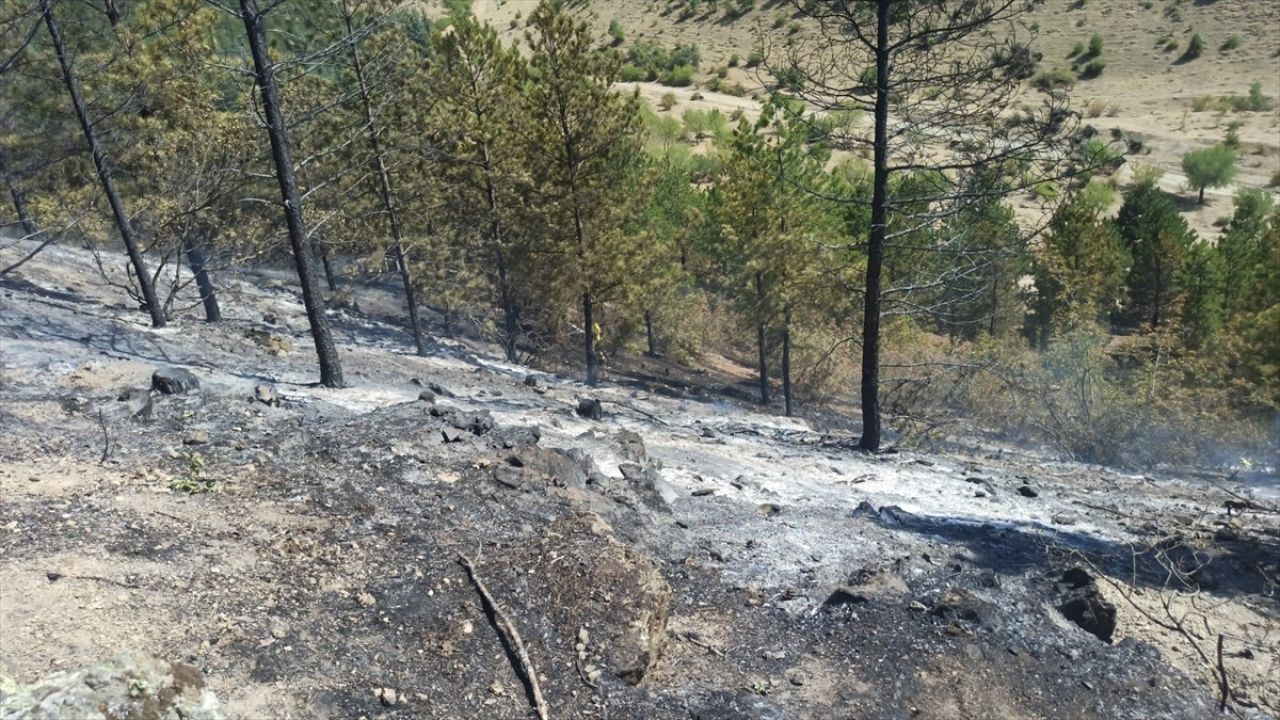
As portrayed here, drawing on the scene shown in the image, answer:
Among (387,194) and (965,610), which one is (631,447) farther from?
(387,194)

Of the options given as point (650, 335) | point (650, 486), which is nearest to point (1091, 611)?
point (650, 486)

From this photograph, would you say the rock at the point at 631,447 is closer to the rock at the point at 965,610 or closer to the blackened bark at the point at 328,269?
the rock at the point at 965,610

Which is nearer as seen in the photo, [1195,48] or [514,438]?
[514,438]

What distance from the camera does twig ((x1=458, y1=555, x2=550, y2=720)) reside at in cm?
575

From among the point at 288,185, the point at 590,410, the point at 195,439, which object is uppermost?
the point at 288,185

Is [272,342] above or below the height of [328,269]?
above

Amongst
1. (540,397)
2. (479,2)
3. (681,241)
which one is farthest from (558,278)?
(479,2)

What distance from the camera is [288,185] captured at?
11.7 meters

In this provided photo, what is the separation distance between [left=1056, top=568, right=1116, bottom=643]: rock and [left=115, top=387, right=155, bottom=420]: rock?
9560 millimetres

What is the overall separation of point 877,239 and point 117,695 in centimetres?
1086

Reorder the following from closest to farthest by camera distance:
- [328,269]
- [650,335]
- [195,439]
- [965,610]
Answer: [965,610] < [195,439] < [328,269] < [650,335]

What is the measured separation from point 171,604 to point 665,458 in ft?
21.8

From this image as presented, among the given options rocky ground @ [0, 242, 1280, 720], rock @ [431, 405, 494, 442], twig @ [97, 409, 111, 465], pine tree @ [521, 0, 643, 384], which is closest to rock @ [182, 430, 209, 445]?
rocky ground @ [0, 242, 1280, 720]

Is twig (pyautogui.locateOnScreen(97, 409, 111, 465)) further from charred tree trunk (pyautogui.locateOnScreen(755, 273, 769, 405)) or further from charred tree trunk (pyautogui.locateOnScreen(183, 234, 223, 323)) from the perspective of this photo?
charred tree trunk (pyautogui.locateOnScreen(755, 273, 769, 405))
